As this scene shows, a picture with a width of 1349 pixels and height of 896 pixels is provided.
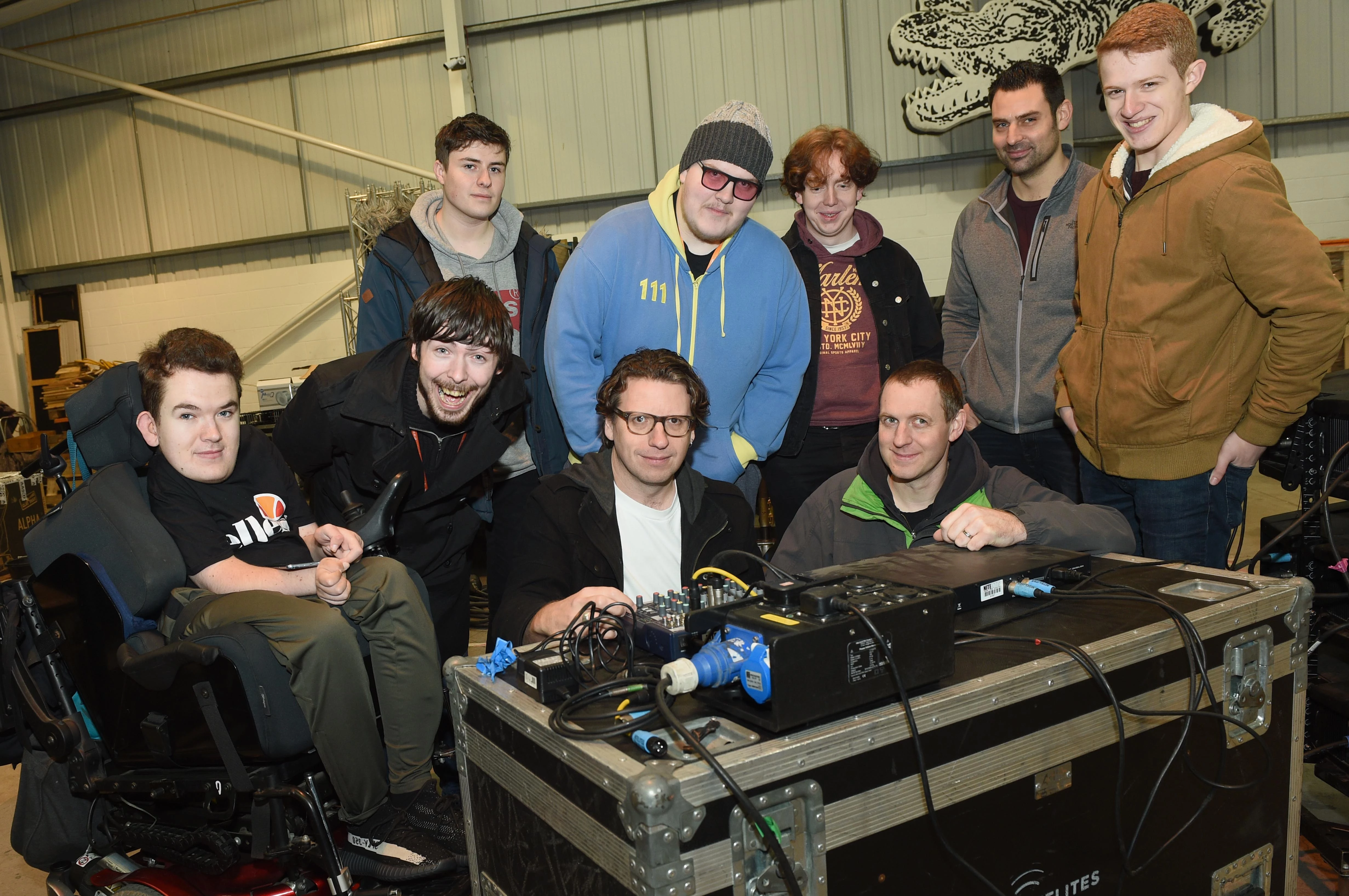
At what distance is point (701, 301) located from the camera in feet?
8.11

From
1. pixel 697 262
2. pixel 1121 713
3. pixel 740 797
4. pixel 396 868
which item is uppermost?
pixel 697 262

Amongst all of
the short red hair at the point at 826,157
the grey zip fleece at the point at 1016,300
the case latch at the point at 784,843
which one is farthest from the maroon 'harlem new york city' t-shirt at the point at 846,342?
the case latch at the point at 784,843

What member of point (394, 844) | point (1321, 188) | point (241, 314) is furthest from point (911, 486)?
point (241, 314)

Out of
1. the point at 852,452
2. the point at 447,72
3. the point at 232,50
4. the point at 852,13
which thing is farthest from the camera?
the point at 232,50

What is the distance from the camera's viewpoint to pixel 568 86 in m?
8.12

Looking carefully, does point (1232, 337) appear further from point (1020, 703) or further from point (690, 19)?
point (690, 19)

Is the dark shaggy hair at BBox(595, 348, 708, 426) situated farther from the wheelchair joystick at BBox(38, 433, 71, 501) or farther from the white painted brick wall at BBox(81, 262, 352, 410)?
the white painted brick wall at BBox(81, 262, 352, 410)

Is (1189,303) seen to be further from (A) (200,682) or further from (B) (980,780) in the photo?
(A) (200,682)

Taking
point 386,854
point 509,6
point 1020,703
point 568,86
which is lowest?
point 386,854

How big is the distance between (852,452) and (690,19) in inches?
248

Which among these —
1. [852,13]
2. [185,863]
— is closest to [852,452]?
[185,863]

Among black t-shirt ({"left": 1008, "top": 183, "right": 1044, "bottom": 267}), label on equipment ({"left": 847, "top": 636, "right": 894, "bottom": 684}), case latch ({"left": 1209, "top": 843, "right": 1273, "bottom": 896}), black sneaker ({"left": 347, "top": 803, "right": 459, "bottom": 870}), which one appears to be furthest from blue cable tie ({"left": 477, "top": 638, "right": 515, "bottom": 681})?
black t-shirt ({"left": 1008, "top": 183, "right": 1044, "bottom": 267})

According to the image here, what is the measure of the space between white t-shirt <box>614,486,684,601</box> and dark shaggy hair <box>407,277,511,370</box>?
486mm

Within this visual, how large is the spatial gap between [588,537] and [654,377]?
0.39 m
